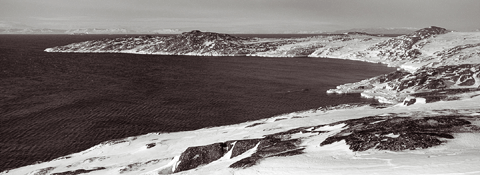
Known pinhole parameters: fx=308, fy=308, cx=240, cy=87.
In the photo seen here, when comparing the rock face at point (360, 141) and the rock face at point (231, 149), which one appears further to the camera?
the rock face at point (231, 149)

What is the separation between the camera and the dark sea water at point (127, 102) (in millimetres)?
37531

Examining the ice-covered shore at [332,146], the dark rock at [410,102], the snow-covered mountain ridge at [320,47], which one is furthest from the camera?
the snow-covered mountain ridge at [320,47]

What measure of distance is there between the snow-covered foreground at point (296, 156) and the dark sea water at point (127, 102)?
7232 millimetres

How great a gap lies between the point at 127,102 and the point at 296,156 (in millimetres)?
44247

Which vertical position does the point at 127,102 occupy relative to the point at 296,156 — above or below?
below

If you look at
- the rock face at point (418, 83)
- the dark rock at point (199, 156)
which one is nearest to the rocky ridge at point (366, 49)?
the rock face at point (418, 83)

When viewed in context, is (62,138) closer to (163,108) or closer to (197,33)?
(163,108)

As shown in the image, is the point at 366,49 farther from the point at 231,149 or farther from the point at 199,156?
the point at 199,156

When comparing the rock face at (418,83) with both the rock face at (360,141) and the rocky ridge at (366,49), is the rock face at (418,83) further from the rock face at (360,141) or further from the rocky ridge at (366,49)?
the rock face at (360,141)

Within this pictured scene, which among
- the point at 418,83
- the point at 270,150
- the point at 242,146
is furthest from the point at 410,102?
the point at 270,150

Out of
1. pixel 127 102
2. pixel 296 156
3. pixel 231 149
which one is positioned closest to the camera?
pixel 296 156

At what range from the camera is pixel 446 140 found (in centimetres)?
1653

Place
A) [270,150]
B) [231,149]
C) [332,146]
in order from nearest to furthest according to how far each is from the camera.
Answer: [332,146], [270,150], [231,149]

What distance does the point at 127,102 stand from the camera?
179 ft
